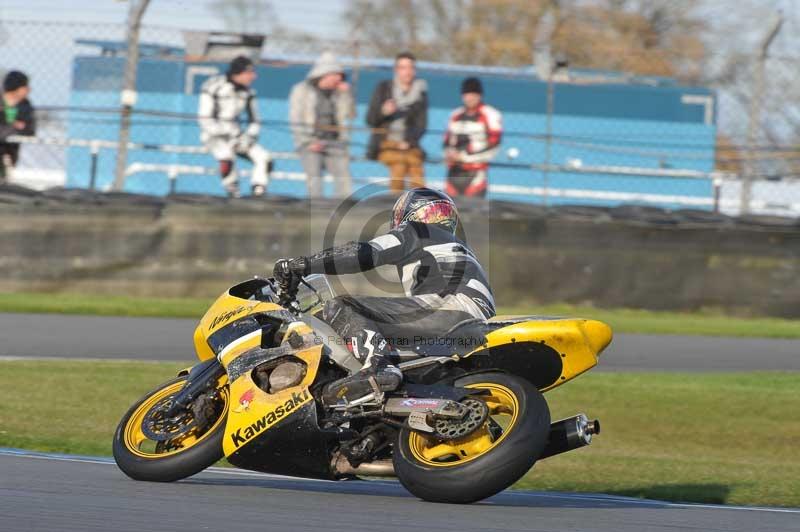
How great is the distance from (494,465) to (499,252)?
26.4ft

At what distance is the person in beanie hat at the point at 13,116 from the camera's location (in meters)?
13.1

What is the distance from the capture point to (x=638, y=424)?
27.8ft

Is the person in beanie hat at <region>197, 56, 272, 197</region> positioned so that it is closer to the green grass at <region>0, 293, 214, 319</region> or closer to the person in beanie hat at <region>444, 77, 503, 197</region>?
the green grass at <region>0, 293, 214, 319</region>

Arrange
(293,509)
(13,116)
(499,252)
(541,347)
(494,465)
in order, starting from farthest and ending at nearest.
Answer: (13,116)
(499,252)
(541,347)
(293,509)
(494,465)

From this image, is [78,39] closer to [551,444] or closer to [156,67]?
[156,67]

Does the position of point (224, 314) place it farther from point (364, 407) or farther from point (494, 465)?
point (494, 465)

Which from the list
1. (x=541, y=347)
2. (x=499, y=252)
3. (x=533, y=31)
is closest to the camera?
(x=541, y=347)

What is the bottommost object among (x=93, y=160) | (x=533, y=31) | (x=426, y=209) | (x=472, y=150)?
(x=426, y=209)

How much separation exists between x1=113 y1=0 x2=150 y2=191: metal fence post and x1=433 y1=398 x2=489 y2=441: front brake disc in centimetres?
881

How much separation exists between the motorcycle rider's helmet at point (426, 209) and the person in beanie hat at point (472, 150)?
7676 millimetres

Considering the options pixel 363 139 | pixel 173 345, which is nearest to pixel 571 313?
pixel 363 139

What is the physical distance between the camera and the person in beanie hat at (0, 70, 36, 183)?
517 inches

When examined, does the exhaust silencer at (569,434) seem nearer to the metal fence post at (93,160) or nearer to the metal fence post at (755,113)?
the metal fence post at (755,113)

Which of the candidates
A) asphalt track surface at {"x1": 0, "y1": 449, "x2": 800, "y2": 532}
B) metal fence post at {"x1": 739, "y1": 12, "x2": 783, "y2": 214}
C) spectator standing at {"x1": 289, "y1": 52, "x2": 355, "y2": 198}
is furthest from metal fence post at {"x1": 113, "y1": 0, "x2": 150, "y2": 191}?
asphalt track surface at {"x1": 0, "y1": 449, "x2": 800, "y2": 532}
